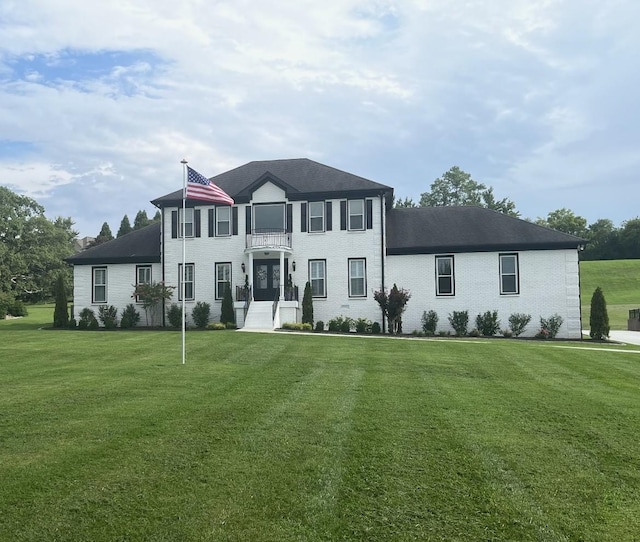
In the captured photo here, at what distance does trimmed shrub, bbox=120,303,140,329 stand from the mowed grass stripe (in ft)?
50.9

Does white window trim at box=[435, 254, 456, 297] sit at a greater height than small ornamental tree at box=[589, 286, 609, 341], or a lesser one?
greater

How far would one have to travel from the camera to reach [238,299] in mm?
25047

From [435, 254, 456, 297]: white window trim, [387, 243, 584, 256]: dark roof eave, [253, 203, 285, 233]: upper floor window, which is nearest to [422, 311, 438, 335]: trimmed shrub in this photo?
[435, 254, 456, 297]: white window trim

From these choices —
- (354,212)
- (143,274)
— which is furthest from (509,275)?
(143,274)

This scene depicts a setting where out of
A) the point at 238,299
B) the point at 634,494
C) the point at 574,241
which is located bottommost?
the point at 634,494

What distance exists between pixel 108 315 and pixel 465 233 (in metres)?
17.8

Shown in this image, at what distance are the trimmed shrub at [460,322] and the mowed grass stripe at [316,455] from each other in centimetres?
1322

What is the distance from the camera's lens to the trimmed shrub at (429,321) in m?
24.0

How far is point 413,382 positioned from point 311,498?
5.35 m

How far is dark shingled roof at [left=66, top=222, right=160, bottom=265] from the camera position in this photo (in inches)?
1067

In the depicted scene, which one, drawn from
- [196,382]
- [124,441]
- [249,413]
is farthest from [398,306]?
[124,441]

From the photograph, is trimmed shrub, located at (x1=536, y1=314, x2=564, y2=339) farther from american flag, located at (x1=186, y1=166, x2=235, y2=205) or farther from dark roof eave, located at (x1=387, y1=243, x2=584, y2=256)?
american flag, located at (x1=186, y1=166, x2=235, y2=205)

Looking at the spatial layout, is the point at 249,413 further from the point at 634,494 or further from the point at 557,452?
the point at 634,494

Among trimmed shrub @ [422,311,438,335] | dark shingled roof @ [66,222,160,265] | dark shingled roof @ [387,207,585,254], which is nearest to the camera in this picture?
dark shingled roof @ [387,207,585,254]
